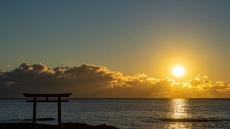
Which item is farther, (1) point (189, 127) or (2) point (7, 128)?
(1) point (189, 127)

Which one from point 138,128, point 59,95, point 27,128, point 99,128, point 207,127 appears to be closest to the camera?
point 59,95

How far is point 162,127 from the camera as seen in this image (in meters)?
81.8

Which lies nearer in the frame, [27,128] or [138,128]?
[27,128]

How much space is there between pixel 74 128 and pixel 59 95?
10.0 metres

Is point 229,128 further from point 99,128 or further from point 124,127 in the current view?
point 99,128

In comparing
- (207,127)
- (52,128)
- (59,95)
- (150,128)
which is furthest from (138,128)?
(59,95)

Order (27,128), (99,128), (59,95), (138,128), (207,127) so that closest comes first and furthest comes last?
(59,95) → (27,128) → (99,128) → (138,128) → (207,127)

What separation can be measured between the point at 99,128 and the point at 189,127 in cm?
2818

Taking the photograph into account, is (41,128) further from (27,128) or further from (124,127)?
(124,127)

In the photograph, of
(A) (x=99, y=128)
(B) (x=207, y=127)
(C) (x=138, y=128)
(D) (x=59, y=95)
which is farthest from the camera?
(B) (x=207, y=127)

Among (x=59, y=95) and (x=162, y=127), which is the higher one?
(x=59, y=95)

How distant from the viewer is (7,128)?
5534 cm

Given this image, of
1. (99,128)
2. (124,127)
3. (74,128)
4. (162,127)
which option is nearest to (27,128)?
(74,128)

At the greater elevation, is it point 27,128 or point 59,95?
point 59,95
